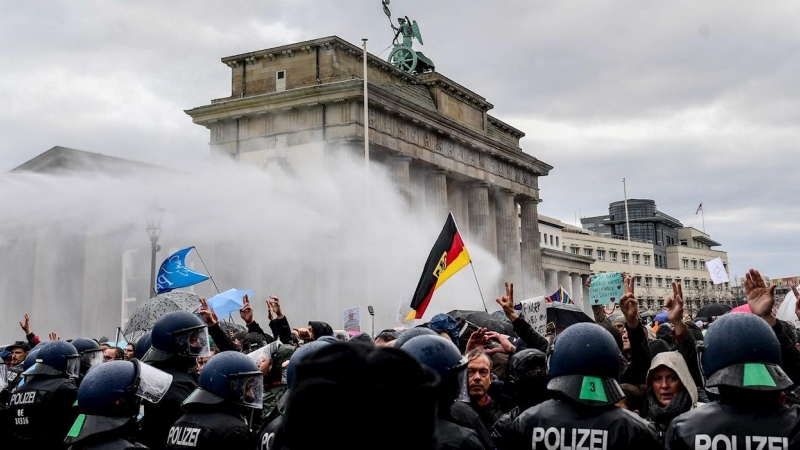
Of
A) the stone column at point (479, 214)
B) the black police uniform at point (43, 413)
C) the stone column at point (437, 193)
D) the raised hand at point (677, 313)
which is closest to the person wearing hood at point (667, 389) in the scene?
the raised hand at point (677, 313)

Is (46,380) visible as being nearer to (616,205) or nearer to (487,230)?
(487,230)

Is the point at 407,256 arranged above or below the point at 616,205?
below

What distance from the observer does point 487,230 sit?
180ft

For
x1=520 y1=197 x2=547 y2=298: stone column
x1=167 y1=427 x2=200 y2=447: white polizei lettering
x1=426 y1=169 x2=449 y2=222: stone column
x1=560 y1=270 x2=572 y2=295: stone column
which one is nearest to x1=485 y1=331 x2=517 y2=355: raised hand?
x1=167 y1=427 x2=200 y2=447: white polizei lettering

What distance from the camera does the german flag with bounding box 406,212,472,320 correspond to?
14508mm

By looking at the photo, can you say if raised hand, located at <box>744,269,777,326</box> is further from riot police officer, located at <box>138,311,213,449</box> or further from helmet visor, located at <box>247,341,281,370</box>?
riot police officer, located at <box>138,311,213,449</box>

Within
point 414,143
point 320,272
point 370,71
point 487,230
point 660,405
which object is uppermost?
point 370,71

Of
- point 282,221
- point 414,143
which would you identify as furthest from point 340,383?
point 414,143

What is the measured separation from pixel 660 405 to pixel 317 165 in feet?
121

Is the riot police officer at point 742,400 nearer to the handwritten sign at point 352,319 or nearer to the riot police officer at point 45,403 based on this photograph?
the riot police officer at point 45,403

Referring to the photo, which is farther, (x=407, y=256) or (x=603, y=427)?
(x=407, y=256)

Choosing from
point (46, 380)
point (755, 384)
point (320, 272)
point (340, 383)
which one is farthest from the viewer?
→ point (320, 272)

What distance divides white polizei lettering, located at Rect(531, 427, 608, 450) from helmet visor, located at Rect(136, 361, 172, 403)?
268cm

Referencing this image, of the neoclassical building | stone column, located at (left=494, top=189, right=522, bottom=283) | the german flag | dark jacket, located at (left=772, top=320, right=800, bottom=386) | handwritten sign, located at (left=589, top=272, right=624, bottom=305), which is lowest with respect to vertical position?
dark jacket, located at (left=772, top=320, right=800, bottom=386)
